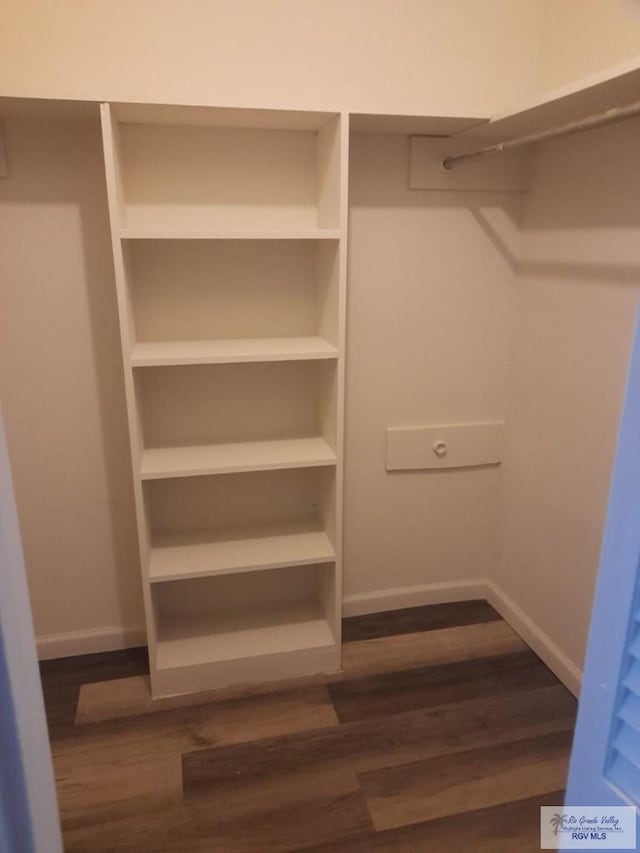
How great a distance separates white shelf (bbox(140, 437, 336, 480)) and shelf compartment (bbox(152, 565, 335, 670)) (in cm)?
44

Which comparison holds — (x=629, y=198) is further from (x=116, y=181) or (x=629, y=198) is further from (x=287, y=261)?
(x=116, y=181)

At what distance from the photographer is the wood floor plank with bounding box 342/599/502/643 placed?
2414mm

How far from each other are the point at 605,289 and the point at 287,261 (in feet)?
3.39

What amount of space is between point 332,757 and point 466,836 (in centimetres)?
43

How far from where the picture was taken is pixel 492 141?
2070 mm

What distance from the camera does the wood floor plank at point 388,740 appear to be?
70.4 inches

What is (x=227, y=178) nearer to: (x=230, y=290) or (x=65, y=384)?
(x=230, y=290)

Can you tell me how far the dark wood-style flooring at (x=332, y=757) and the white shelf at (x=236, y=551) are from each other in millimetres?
462

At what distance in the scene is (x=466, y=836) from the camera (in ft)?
5.21

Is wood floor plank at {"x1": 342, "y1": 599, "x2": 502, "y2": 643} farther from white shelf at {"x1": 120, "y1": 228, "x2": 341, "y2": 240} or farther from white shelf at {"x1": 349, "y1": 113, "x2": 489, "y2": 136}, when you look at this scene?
white shelf at {"x1": 349, "y1": 113, "x2": 489, "y2": 136}

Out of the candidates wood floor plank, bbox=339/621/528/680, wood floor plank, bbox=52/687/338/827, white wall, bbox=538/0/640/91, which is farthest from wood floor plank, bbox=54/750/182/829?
white wall, bbox=538/0/640/91

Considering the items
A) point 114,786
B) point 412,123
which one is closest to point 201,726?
point 114,786

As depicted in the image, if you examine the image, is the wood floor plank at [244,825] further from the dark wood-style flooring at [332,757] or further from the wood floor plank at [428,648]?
the wood floor plank at [428,648]

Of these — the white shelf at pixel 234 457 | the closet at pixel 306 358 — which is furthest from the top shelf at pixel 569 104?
the white shelf at pixel 234 457
